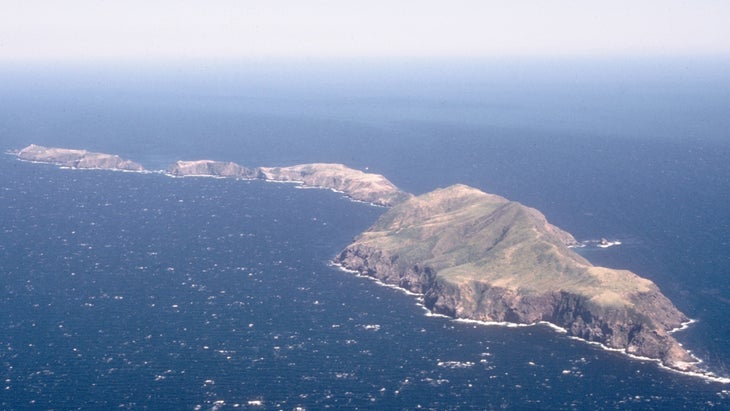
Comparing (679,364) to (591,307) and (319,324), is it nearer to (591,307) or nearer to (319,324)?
(591,307)

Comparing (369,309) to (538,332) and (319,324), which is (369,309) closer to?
(319,324)

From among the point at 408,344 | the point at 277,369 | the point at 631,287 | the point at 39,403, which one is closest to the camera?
the point at 39,403

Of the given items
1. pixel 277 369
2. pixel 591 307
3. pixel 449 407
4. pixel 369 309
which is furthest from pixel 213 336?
pixel 591 307

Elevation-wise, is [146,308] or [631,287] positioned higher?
[631,287]

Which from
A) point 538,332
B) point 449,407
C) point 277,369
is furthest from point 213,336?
point 538,332

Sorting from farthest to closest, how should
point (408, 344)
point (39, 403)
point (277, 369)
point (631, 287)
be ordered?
1. point (631, 287)
2. point (408, 344)
3. point (277, 369)
4. point (39, 403)

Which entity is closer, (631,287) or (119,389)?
(119,389)

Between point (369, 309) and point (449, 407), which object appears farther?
point (369, 309)

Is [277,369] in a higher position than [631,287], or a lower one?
lower

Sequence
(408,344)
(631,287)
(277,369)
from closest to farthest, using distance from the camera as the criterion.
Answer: (277,369), (408,344), (631,287)
